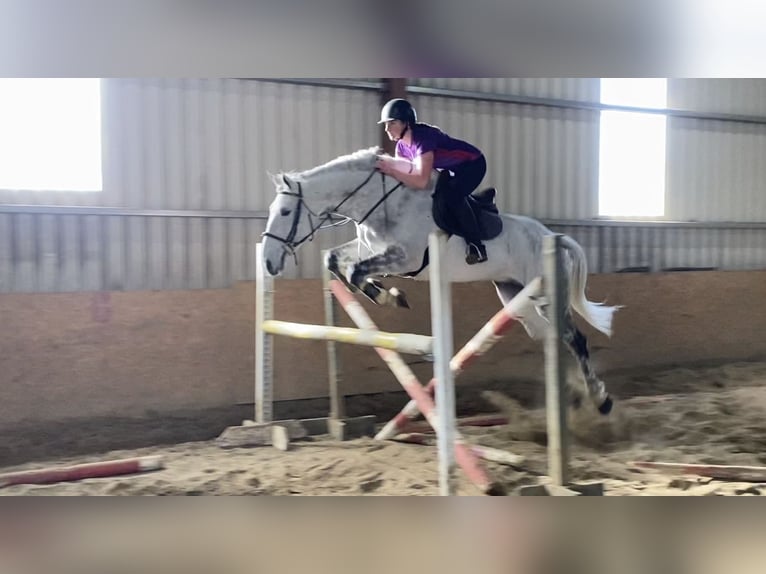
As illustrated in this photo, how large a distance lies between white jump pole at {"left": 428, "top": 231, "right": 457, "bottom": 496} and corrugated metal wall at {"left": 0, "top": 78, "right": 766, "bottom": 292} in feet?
6.21

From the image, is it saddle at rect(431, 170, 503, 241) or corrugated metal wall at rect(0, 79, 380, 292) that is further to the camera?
corrugated metal wall at rect(0, 79, 380, 292)

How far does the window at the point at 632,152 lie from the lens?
4824 mm

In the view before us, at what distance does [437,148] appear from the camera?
2691 millimetres

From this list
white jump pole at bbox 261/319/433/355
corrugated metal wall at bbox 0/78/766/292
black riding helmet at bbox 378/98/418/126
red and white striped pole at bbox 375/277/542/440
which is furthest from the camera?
corrugated metal wall at bbox 0/78/766/292

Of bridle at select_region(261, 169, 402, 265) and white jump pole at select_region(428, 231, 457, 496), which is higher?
bridle at select_region(261, 169, 402, 265)

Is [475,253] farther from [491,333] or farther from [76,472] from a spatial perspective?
[76,472]

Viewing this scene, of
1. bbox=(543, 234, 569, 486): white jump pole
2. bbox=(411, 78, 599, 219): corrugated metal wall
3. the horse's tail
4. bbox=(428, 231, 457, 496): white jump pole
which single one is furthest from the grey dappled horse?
bbox=(411, 78, 599, 219): corrugated metal wall

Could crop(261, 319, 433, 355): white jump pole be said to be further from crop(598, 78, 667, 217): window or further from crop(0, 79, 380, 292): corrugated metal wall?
crop(598, 78, 667, 217): window

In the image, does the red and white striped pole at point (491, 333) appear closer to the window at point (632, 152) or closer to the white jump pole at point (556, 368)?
the white jump pole at point (556, 368)

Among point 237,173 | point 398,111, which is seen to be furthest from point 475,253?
point 237,173

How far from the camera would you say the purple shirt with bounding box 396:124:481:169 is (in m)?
2.67
